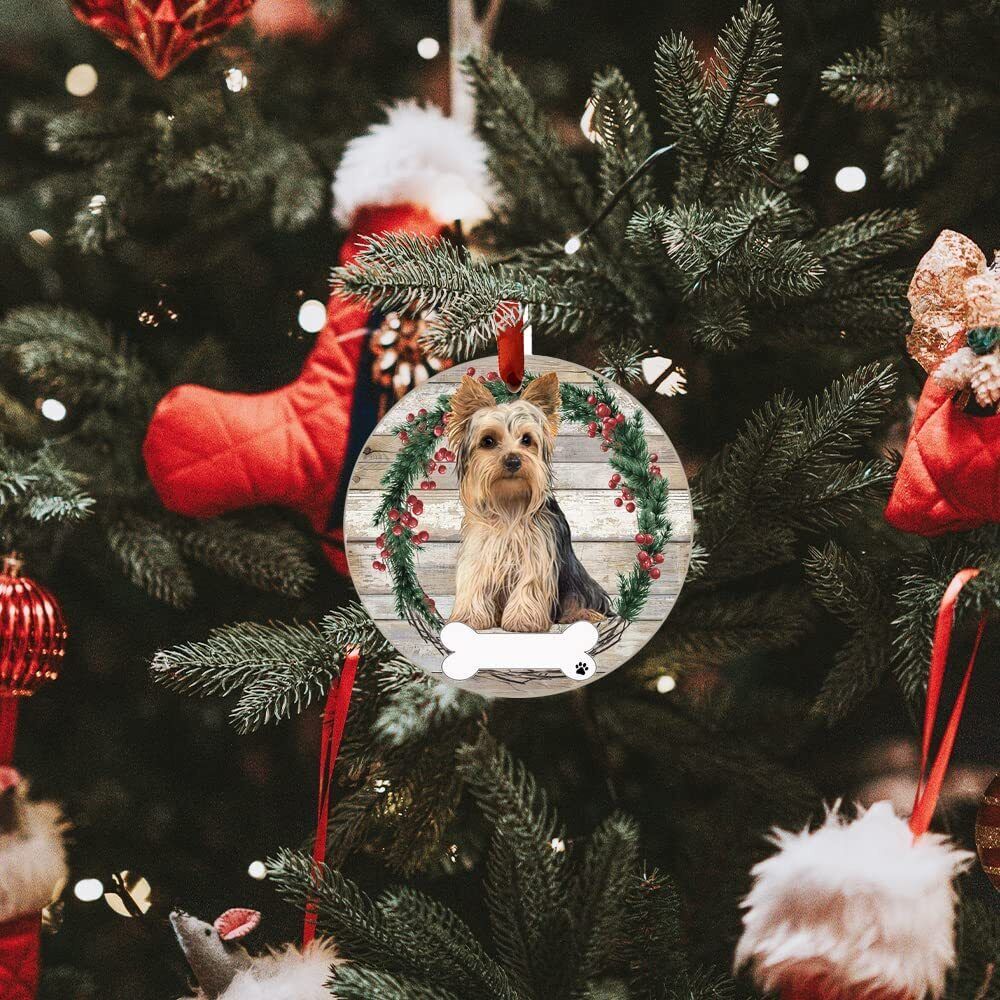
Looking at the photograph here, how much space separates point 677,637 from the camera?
0.79 meters

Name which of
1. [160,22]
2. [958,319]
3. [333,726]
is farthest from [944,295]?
[160,22]

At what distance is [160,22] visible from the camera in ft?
2.54

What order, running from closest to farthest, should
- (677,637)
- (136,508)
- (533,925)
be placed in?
(533,925) < (677,637) < (136,508)

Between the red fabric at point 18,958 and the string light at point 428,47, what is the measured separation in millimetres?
865

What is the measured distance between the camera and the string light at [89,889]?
942 mm

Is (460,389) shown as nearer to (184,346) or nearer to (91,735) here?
(184,346)

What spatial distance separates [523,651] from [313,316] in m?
0.42

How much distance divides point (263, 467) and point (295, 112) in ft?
1.23

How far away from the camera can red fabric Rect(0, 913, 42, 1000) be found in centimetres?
82

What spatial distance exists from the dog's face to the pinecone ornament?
27 centimetres

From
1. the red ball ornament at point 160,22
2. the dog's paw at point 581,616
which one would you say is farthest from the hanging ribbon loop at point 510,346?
the red ball ornament at point 160,22

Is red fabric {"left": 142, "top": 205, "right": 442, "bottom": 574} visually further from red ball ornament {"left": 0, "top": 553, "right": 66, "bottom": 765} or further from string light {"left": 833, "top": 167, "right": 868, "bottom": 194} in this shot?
string light {"left": 833, "top": 167, "right": 868, "bottom": 194}

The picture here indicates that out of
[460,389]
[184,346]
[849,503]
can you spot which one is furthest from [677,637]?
[184,346]

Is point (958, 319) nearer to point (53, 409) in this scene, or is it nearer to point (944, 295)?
point (944, 295)
